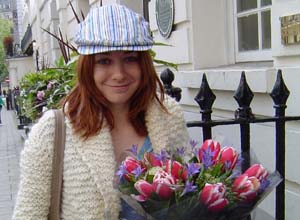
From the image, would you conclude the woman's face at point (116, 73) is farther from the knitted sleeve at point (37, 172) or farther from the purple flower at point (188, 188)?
the purple flower at point (188, 188)

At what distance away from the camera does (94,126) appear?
6.50ft

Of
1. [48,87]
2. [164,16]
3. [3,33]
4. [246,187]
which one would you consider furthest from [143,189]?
[3,33]

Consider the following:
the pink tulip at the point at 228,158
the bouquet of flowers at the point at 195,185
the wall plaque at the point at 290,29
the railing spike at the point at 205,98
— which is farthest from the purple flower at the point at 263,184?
the wall plaque at the point at 290,29

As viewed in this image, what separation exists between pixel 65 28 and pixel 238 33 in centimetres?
902

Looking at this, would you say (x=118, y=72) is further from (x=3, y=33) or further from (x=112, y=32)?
(x=3, y=33)

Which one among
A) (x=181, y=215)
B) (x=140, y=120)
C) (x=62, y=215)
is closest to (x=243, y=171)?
(x=181, y=215)

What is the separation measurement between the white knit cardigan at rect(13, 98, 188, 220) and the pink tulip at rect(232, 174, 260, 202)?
20.5 inches

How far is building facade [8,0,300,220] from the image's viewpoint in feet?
11.5

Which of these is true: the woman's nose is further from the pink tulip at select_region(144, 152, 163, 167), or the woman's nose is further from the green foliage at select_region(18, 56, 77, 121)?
the green foliage at select_region(18, 56, 77, 121)

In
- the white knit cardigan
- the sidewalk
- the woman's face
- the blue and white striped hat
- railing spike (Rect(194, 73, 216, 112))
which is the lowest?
the sidewalk

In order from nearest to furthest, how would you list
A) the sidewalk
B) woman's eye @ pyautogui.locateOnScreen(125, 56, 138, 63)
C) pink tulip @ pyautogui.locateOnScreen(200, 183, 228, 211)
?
1. pink tulip @ pyautogui.locateOnScreen(200, 183, 228, 211)
2. woman's eye @ pyautogui.locateOnScreen(125, 56, 138, 63)
3. the sidewalk

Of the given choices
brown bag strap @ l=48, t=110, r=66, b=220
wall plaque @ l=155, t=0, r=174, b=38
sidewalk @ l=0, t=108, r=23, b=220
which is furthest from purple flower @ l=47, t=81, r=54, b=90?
brown bag strap @ l=48, t=110, r=66, b=220

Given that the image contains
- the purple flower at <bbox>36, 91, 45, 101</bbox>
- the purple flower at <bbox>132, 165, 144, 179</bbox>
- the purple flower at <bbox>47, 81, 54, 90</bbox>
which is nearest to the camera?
the purple flower at <bbox>132, 165, 144, 179</bbox>

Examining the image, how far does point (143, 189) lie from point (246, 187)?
0.31m
